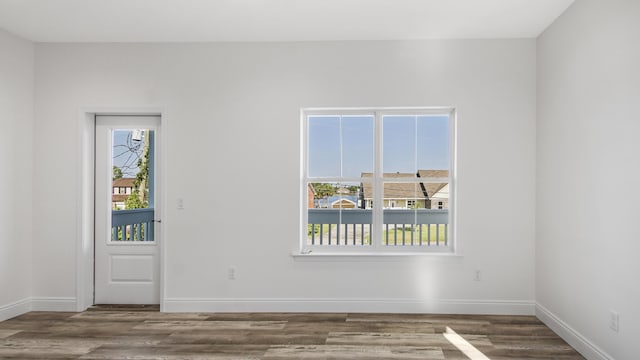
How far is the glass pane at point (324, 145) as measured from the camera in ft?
15.5

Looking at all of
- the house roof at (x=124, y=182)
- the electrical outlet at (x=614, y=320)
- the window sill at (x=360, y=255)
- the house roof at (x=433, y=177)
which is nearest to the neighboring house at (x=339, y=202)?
the window sill at (x=360, y=255)

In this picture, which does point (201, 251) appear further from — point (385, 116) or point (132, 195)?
point (385, 116)

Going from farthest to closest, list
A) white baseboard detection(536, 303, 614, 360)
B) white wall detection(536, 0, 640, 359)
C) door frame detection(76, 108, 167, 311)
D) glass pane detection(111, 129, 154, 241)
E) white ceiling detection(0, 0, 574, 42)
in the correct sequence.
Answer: glass pane detection(111, 129, 154, 241) < door frame detection(76, 108, 167, 311) < white ceiling detection(0, 0, 574, 42) < white baseboard detection(536, 303, 614, 360) < white wall detection(536, 0, 640, 359)

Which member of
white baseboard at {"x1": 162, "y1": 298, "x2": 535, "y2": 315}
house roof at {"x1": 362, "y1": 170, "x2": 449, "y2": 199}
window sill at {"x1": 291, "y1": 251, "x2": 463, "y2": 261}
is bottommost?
white baseboard at {"x1": 162, "y1": 298, "x2": 535, "y2": 315}

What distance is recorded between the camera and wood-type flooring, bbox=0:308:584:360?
340cm

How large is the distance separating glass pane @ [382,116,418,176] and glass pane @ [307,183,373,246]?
42 centimetres

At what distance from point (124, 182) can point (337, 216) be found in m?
2.27

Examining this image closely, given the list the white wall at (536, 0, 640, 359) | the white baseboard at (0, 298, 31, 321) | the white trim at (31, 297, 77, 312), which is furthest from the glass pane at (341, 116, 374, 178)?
the white baseboard at (0, 298, 31, 321)

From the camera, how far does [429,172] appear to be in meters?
4.67

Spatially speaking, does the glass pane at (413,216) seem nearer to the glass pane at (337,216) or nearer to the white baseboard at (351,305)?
the glass pane at (337,216)

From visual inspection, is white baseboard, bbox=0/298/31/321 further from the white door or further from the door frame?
the white door

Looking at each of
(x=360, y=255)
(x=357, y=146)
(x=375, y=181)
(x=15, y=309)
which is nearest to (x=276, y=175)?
(x=357, y=146)

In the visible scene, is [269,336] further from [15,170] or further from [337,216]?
[15,170]

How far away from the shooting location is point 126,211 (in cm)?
479
